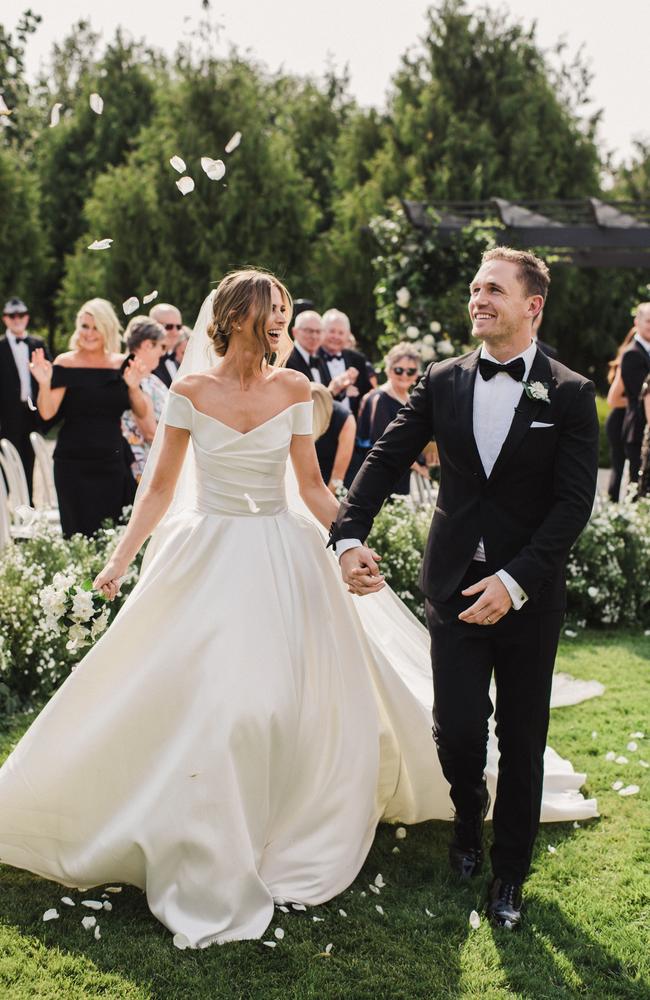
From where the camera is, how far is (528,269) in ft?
11.0

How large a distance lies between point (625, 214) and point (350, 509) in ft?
35.3

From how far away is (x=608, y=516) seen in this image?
303 inches

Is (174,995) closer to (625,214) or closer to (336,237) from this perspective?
(625,214)

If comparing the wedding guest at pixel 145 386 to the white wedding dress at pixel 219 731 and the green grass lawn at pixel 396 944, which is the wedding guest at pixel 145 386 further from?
the green grass lawn at pixel 396 944

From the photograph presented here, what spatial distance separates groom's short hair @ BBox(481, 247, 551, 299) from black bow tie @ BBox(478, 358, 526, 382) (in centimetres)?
24

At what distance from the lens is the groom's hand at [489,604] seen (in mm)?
3102

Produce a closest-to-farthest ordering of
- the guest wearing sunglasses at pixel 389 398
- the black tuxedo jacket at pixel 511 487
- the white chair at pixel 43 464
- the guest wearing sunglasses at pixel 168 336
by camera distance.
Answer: the black tuxedo jacket at pixel 511 487 → the guest wearing sunglasses at pixel 389 398 → the guest wearing sunglasses at pixel 168 336 → the white chair at pixel 43 464

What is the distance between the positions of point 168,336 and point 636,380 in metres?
4.64

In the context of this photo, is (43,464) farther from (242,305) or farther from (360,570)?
(360,570)

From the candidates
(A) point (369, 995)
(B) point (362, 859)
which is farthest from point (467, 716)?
(A) point (369, 995)

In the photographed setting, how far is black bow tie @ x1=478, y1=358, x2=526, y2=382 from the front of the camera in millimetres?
3344

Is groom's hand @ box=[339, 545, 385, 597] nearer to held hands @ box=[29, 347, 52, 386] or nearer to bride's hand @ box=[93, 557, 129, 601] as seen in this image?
bride's hand @ box=[93, 557, 129, 601]

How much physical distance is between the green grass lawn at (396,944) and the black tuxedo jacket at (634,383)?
6.50 metres

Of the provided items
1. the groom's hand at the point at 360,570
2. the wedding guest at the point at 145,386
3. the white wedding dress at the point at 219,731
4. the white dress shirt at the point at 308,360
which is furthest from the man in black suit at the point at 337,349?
the groom's hand at the point at 360,570
